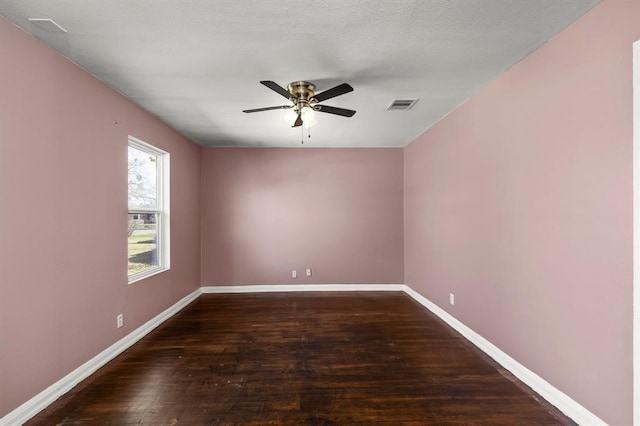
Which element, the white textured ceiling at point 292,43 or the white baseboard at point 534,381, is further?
the white baseboard at point 534,381

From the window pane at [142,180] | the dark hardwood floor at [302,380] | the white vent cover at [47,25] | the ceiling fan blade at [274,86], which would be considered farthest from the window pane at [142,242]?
the ceiling fan blade at [274,86]

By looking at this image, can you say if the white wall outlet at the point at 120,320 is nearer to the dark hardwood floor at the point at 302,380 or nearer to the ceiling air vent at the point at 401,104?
the dark hardwood floor at the point at 302,380

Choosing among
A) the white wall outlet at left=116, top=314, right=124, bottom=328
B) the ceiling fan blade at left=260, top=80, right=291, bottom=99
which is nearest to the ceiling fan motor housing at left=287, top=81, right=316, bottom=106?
the ceiling fan blade at left=260, top=80, right=291, bottom=99

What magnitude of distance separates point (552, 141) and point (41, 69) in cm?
361

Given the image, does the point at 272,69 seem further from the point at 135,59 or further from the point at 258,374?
the point at 258,374

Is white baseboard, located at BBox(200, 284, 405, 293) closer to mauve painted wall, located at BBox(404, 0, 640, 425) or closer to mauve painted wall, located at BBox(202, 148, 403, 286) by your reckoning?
mauve painted wall, located at BBox(202, 148, 403, 286)

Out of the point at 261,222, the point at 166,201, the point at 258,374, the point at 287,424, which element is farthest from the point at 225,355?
the point at 261,222

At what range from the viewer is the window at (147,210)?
3.20 metres

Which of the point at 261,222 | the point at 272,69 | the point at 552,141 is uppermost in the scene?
the point at 272,69

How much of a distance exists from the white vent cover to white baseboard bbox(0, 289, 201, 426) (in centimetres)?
241

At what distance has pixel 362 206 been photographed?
5020mm

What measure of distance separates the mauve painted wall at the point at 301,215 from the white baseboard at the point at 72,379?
173 centimetres

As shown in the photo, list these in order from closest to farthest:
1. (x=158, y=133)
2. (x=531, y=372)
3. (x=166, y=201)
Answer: (x=531, y=372)
(x=158, y=133)
(x=166, y=201)

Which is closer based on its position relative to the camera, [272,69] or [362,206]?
[272,69]
